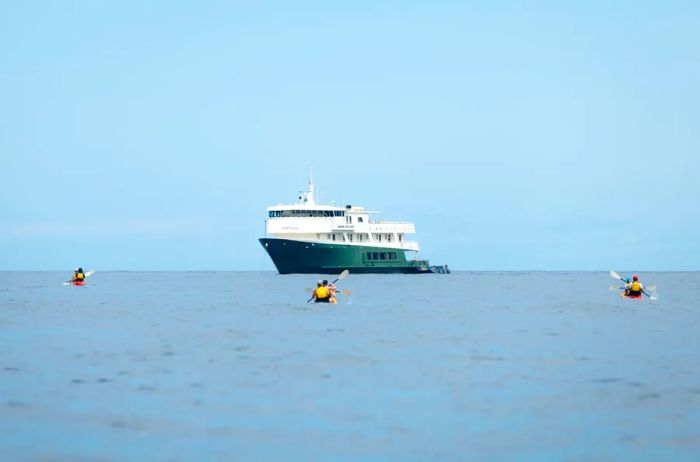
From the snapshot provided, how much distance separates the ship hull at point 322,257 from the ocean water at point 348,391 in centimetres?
6869

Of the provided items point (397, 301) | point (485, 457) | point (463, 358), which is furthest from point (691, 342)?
point (397, 301)

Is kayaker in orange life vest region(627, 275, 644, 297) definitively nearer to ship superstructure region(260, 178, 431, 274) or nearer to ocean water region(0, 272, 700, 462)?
ocean water region(0, 272, 700, 462)

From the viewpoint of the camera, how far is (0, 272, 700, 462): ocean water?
63.5ft

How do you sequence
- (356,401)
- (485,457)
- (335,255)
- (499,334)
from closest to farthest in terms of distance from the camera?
(485,457) → (356,401) → (499,334) → (335,255)

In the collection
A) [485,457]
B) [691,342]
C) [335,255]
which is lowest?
[485,457]

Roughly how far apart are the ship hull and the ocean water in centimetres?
6869

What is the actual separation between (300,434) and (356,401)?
390cm

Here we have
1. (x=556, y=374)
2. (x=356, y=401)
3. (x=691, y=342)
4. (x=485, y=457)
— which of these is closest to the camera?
(x=485, y=457)

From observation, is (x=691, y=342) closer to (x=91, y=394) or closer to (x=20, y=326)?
(x=91, y=394)

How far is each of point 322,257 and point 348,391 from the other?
307 ft

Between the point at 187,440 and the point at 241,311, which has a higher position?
the point at 241,311

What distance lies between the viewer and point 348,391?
25.9 metres

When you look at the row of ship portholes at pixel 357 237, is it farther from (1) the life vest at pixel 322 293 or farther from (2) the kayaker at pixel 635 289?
(1) the life vest at pixel 322 293

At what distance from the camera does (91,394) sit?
25.3m
